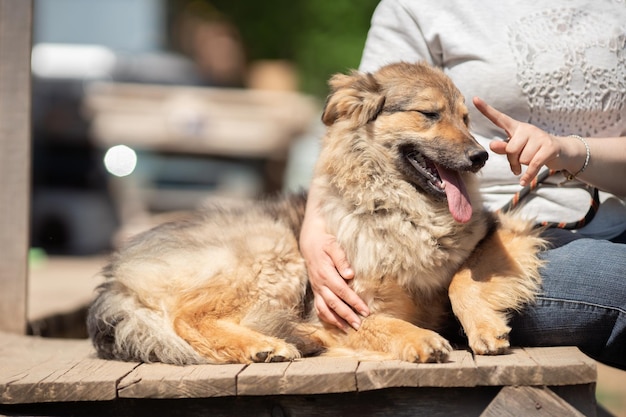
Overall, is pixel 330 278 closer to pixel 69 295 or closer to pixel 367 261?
pixel 367 261

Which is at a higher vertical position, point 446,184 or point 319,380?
point 446,184

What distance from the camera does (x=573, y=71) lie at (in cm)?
301

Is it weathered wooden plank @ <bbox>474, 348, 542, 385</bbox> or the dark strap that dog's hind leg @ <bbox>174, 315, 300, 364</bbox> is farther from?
the dark strap

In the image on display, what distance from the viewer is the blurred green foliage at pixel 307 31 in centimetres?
1190

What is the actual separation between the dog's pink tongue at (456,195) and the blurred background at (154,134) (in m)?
5.01

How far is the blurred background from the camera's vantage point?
30.3 ft

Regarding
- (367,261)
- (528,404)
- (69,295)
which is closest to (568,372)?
(528,404)

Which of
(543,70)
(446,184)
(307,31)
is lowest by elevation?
(446,184)

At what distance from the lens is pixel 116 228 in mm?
9266

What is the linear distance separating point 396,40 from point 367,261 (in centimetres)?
100

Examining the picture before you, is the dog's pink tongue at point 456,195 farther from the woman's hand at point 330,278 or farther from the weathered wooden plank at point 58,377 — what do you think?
the weathered wooden plank at point 58,377

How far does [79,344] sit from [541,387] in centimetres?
207

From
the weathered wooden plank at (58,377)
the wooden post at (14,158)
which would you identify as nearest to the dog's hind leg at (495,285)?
the weathered wooden plank at (58,377)

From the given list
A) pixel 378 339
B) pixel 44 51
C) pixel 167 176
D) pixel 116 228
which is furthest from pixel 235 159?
pixel 378 339
